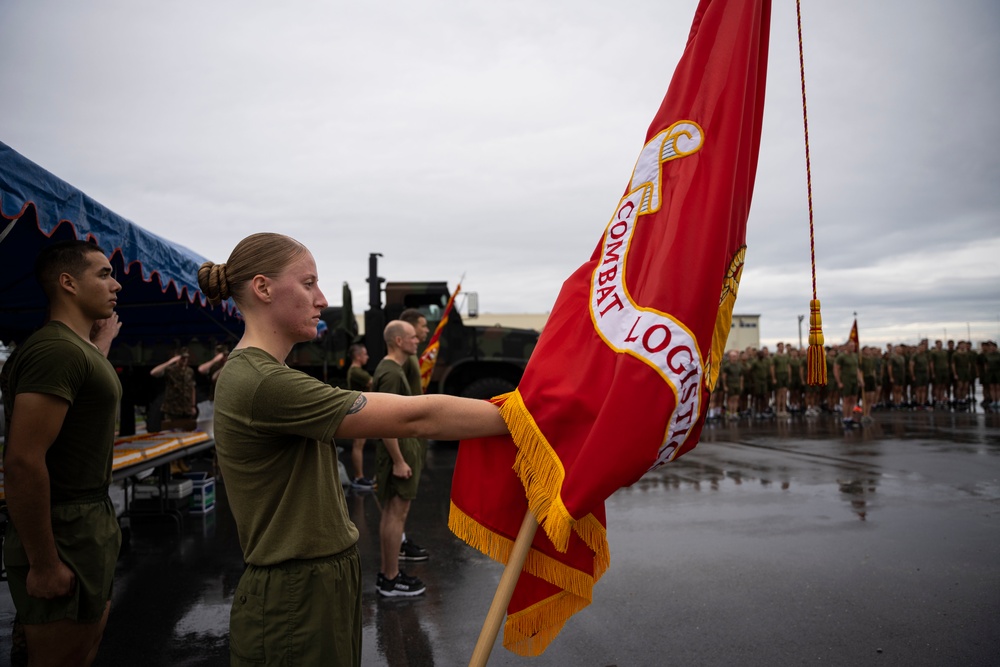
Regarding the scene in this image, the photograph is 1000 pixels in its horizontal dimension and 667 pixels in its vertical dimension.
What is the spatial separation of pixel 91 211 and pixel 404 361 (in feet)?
7.14

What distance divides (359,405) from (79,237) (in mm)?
2940

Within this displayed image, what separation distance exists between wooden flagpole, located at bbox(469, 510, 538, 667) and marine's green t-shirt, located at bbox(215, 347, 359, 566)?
1.42 feet

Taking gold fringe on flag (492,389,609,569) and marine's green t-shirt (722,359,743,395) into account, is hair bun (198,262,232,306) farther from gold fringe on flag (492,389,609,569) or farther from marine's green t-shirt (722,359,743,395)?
marine's green t-shirt (722,359,743,395)

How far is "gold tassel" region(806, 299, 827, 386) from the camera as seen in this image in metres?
2.43

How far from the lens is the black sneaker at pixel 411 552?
16.8 ft

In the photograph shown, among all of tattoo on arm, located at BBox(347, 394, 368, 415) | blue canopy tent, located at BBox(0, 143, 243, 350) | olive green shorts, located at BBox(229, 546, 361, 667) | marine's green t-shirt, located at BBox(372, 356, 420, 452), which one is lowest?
olive green shorts, located at BBox(229, 546, 361, 667)

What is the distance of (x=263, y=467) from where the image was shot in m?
1.57

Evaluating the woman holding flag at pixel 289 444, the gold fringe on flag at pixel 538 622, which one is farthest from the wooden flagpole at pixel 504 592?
the woman holding flag at pixel 289 444

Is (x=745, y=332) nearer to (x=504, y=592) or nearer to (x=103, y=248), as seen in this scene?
(x=103, y=248)

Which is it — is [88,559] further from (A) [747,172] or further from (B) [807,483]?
(B) [807,483]

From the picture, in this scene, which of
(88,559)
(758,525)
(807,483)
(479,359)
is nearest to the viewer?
(88,559)

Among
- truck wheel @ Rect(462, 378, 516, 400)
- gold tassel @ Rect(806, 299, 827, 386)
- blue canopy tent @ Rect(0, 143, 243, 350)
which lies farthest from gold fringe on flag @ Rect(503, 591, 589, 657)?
truck wheel @ Rect(462, 378, 516, 400)

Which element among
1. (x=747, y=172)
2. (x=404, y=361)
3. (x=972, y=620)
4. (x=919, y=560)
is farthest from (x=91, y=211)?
(x=919, y=560)

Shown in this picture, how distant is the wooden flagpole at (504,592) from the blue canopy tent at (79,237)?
2749 millimetres
